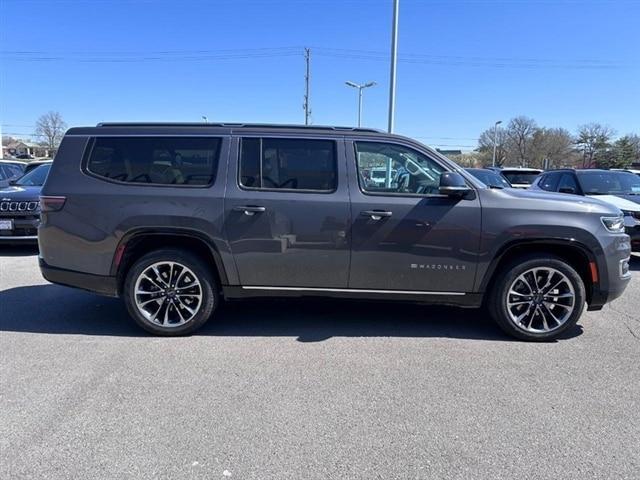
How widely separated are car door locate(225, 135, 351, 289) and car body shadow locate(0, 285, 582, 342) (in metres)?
0.59

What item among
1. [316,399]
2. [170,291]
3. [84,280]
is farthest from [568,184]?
[84,280]

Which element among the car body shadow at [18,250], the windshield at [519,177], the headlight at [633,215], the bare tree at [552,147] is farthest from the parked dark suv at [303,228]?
the bare tree at [552,147]

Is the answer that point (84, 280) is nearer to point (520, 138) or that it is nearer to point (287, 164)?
point (287, 164)

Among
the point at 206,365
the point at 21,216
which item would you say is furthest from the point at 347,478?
the point at 21,216

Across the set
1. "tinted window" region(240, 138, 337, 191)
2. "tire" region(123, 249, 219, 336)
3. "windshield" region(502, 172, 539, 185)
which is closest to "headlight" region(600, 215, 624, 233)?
"tinted window" region(240, 138, 337, 191)

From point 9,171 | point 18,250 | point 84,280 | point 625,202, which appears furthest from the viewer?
point 9,171

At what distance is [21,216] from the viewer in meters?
8.16

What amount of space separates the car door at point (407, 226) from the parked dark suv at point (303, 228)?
0.04 ft

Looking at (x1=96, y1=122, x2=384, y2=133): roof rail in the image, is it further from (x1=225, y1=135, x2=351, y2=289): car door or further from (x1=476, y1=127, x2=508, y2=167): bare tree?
(x1=476, y1=127, x2=508, y2=167): bare tree

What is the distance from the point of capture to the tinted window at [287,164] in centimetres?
426

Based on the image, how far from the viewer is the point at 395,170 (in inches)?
170

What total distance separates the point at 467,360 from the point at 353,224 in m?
1.58

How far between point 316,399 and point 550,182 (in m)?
9.05

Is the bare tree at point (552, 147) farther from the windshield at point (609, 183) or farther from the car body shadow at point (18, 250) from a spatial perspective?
the car body shadow at point (18, 250)
